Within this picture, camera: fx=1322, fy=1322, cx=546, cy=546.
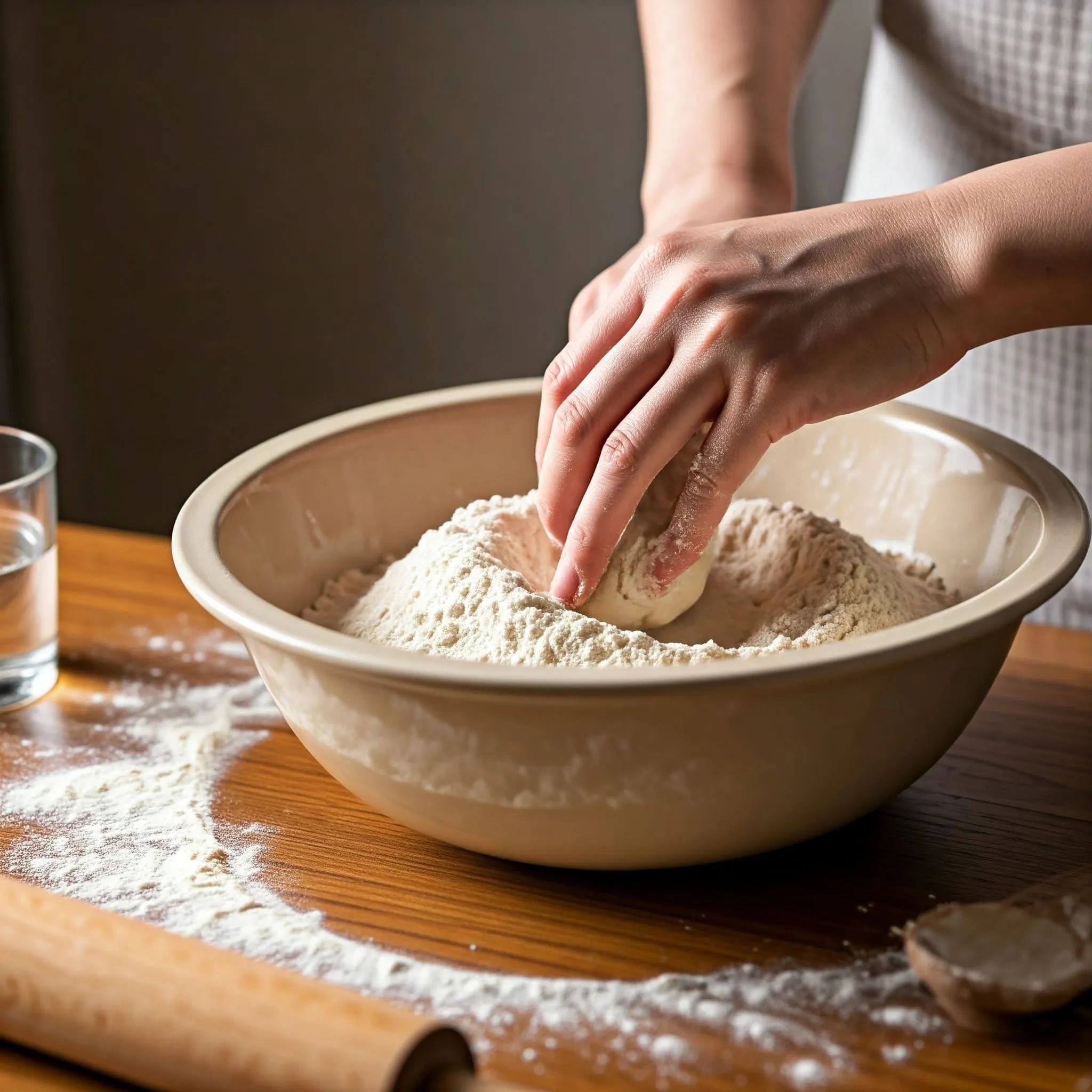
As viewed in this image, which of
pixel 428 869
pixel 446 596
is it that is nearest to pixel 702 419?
pixel 446 596

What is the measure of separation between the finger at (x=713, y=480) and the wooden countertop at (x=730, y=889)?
0.17m

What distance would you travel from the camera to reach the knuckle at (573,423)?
0.74m

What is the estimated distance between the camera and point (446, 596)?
73 cm

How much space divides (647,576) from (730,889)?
0.60ft

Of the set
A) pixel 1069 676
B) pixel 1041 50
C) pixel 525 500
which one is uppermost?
pixel 1041 50

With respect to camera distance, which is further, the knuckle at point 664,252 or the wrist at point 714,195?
the wrist at point 714,195

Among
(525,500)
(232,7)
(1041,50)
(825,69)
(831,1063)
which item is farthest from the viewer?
(232,7)

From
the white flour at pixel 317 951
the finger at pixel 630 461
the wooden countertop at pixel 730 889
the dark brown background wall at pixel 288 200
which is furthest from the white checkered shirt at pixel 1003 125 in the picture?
the dark brown background wall at pixel 288 200

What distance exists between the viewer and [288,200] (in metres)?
2.21

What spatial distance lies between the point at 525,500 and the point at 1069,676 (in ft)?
1.34

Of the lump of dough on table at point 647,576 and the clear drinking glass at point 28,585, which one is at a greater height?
the lump of dough on table at point 647,576

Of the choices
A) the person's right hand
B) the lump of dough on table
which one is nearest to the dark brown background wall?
the person's right hand

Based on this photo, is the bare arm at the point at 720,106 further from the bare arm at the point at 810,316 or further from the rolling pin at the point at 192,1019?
the rolling pin at the point at 192,1019

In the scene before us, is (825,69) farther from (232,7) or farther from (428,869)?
(428,869)
